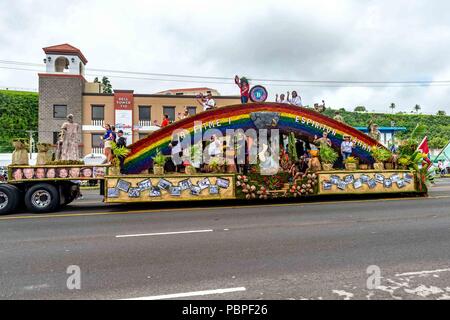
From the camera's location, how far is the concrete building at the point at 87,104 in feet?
114

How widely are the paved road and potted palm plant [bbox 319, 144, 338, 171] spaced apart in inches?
142

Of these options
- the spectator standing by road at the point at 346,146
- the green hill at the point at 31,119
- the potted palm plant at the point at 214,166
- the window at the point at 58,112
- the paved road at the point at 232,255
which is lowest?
the paved road at the point at 232,255

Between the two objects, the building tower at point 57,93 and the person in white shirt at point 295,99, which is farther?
the building tower at point 57,93

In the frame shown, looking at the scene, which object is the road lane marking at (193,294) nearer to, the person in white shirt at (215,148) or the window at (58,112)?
the person in white shirt at (215,148)

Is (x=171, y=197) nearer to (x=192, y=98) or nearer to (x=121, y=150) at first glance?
(x=121, y=150)

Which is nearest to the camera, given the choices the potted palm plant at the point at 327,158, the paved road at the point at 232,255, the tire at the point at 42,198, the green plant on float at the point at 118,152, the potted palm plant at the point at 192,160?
the paved road at the point at 232,255

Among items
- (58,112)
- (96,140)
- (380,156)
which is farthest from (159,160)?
(58,112)

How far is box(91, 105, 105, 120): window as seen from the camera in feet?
118

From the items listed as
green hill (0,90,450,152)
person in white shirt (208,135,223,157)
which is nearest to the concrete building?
green hill (0,90,450,152)

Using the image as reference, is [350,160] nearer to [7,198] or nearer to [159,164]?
[159,164]

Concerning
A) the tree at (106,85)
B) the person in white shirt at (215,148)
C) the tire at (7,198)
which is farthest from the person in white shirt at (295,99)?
the tree at (106,85)

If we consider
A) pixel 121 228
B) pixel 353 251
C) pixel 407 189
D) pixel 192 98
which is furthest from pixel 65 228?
pixel 192 98

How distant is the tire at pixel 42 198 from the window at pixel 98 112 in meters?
27.0

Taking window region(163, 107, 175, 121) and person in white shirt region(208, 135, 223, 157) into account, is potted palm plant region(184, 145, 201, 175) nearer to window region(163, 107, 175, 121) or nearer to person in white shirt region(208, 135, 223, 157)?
person in white shirt region(208, 135, 223, 157)
